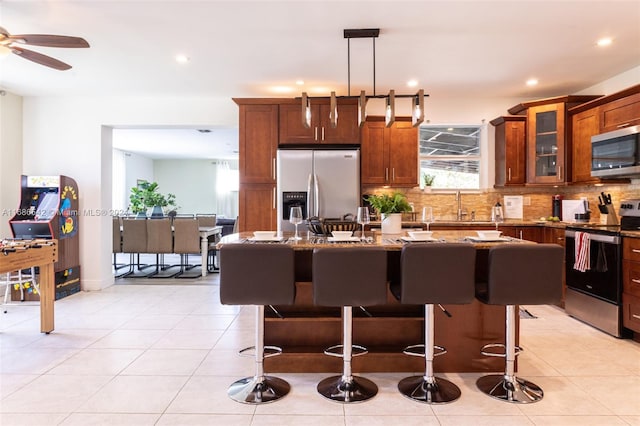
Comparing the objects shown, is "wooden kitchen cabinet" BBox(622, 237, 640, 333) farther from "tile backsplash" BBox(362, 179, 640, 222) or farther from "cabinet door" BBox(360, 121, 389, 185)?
"cabinet door" BBox(360, 121, 389, 185)

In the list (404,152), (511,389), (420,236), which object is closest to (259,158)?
(404,152)

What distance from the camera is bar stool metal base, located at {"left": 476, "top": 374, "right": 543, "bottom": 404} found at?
2.25 meters

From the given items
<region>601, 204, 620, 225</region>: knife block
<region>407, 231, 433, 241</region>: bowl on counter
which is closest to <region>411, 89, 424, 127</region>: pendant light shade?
<region>407, 231, 433, 241</region>: bowl on counter

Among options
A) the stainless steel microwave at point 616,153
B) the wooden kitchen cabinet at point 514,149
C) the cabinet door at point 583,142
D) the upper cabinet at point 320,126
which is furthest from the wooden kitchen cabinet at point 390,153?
the stainless steel microwave at point 616,153

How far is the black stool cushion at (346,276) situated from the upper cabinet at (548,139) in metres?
3.71

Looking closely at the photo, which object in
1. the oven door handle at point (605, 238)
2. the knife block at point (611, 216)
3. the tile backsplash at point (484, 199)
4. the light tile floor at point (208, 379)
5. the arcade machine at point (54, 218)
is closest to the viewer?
the light tile floor at point (208, 379)

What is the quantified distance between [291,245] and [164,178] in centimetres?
1021

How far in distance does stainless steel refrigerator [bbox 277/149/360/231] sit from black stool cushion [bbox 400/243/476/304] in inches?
98.7

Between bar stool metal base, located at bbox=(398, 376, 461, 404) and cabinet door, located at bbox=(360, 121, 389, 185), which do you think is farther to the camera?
cabinet door, located at bbox=(360, 121, 389, 185)

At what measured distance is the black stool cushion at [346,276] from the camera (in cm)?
213

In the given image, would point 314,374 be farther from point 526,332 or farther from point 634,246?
point 634,246

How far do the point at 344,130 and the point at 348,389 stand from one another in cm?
325

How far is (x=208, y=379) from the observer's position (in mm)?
2545

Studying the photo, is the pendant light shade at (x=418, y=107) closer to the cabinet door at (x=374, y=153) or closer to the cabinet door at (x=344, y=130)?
the cabinet door at (x=344, y=130)
